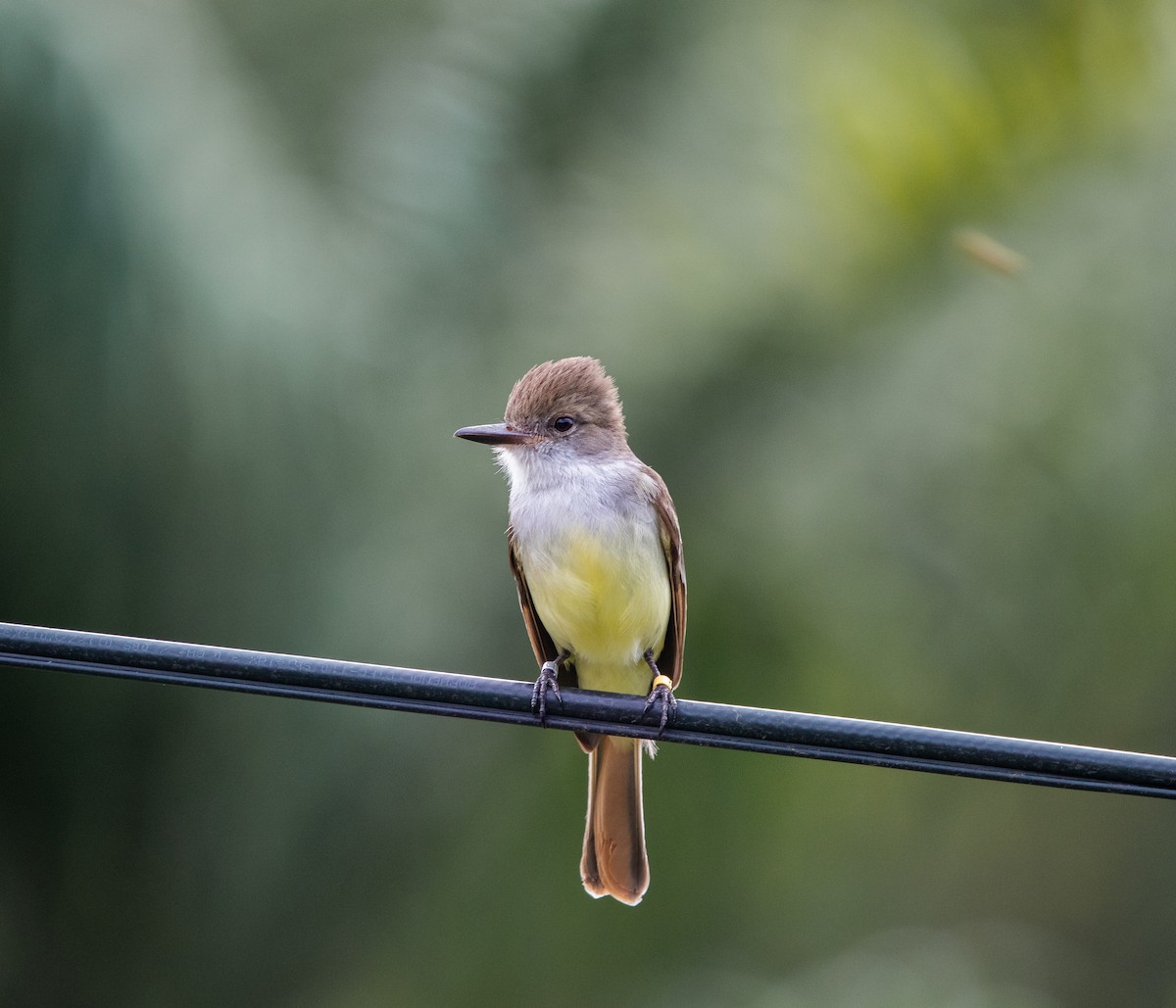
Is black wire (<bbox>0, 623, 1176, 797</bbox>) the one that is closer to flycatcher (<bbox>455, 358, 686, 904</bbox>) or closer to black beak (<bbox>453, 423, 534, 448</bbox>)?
flycatcher (<bbox>455, 358, 686, 904</bbox>)

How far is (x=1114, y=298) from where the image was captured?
6.12 m

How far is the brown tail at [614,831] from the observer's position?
15.2 feet

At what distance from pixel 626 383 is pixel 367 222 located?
1371mm

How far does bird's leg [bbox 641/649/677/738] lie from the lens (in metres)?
3.01

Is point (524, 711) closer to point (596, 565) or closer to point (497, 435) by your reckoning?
point (596, 565)

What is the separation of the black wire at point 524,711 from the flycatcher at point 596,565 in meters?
1.43

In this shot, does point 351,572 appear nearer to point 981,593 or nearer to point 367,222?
point 367,222

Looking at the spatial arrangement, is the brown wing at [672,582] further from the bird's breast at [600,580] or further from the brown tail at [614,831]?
the brown tail at [614,831]

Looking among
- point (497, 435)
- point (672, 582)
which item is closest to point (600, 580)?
point (672, 582)

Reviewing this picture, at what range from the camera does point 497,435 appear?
487 cm

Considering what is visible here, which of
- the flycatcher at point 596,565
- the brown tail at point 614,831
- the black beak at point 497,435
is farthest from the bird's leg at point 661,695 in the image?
the black beak at point 497,435

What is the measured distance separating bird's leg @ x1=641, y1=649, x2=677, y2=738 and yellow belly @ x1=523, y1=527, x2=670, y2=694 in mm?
78

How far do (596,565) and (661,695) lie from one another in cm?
67

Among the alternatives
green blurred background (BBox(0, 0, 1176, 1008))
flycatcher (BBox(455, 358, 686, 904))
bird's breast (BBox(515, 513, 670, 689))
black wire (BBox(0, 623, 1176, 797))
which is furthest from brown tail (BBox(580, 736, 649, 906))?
black wire (BBox(0, 623, 1176, 797))
